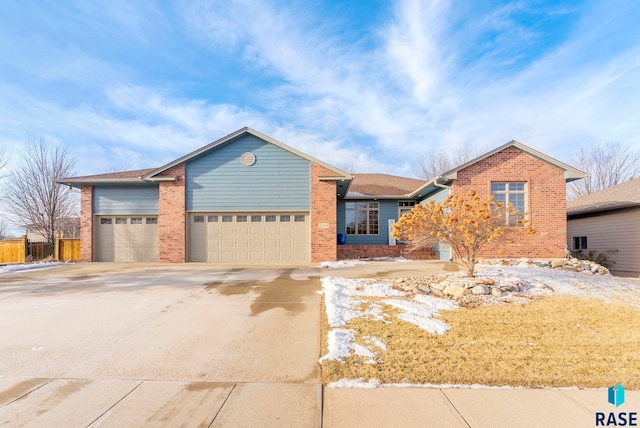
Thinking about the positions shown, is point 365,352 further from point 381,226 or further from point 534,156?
point 381,226

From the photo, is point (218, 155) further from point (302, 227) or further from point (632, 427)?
point (632, 427)

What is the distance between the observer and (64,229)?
79.9 feet

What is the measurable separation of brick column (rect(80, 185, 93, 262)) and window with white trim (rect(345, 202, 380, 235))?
12766 millimetres

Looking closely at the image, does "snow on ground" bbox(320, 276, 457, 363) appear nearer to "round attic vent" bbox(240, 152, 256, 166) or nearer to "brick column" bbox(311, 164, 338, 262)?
"brick column" bbox(311, 164, 338, 262)

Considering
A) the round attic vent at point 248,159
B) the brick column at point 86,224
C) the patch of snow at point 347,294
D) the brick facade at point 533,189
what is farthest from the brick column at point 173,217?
the brick facade at point 533,189

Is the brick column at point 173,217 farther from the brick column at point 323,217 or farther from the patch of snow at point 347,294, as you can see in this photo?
the patch of snow at point 347,294

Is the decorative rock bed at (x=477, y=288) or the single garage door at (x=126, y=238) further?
the single garage door at (x=126, y=238)

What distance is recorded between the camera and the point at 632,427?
289 centimetres

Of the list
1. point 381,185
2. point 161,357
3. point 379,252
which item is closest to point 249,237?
point 379,252

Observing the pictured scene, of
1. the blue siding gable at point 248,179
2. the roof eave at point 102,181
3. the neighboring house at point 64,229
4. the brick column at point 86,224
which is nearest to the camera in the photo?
the blue siding gable at point 248,179

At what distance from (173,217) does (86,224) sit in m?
4.73

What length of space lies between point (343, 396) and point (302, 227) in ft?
37.2

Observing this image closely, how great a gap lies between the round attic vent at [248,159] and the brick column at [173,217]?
2.68m

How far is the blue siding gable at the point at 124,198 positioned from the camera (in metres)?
15.4
